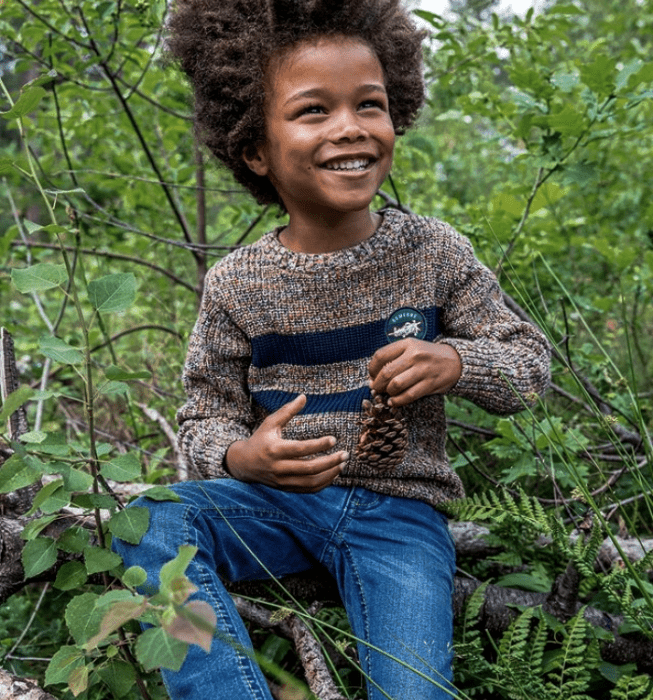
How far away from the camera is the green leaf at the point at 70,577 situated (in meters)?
1.35

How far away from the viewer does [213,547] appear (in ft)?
5.24

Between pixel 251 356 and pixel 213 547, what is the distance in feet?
1.53

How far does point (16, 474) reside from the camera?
1.22 m

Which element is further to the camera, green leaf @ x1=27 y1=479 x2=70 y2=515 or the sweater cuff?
the sweater cuff

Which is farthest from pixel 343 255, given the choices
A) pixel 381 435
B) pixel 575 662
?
pixel 575 662

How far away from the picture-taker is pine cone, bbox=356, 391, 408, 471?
60.1 inches

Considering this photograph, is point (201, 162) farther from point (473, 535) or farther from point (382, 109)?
point (473, 535)

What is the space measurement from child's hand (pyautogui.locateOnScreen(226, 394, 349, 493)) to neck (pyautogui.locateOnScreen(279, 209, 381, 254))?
449mm

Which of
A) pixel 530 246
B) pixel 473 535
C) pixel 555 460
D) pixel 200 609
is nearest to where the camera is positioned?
pixel 200 609

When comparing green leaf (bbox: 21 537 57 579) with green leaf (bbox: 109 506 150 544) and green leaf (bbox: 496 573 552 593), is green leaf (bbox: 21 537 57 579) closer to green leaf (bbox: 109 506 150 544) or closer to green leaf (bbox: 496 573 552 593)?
green leaf (bbox: 109 506 150 544)

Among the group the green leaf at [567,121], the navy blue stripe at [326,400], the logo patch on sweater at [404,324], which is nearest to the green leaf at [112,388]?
the navy blue stripe at [326,400]

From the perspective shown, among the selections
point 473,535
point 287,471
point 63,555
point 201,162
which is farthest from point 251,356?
point 201,162

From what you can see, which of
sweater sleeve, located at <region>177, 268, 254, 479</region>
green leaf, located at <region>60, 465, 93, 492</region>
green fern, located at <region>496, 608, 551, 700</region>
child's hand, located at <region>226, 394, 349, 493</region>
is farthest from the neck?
green fern, located at <region>496, 608, 551, 700</region>

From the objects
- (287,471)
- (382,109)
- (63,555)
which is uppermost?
(382,109)
